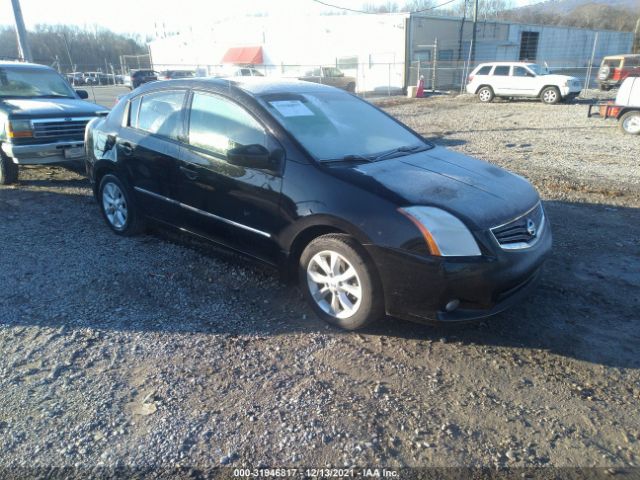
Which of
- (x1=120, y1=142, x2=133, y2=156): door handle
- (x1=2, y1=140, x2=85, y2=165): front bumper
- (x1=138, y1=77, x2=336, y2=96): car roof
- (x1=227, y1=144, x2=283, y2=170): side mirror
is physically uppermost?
(x1=138, y1=77, x2=336, y2=96): car roof

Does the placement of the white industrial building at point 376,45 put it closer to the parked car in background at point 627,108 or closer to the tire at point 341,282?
the parked car in background at point 627,108

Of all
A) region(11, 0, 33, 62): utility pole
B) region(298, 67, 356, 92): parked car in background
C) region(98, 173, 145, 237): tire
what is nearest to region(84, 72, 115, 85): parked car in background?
region(298, 67, 356, 92): parked car in background

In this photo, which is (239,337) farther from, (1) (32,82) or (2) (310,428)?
(1) (32,82)

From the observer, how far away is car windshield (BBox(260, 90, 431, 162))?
12.7 ft

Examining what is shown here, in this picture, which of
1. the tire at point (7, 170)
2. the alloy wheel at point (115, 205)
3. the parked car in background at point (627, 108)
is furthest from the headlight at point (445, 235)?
the parked car in background at point (627, 108)

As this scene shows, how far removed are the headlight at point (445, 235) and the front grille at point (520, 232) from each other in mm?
225

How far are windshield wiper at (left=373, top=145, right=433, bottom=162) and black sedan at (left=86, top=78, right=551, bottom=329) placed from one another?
0.02 metres

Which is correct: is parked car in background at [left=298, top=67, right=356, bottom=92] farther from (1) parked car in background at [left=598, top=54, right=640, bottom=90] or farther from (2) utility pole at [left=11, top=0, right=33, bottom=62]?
(2) utility pole at [left=11, top=0, right=33, bottom=62]

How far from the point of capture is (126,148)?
4.97 metres

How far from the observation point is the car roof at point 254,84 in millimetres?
4230

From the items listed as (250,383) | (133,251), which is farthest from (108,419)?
(133,251)

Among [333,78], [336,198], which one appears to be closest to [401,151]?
[336,198]

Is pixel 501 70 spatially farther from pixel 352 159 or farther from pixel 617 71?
pixel 352 159

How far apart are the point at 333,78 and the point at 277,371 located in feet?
83.8
